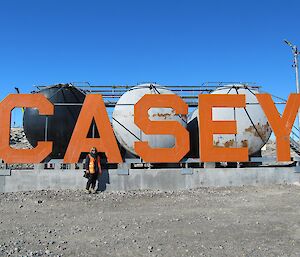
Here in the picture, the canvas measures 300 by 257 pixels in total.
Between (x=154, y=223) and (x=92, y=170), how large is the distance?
4.57 m

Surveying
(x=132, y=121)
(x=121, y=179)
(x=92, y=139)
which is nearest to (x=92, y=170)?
(x=121, y=179)

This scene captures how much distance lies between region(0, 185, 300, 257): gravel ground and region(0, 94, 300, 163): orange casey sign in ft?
4.83

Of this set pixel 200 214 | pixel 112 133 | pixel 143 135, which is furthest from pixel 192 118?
pixel 200 214

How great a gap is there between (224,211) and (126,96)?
6.48 metres

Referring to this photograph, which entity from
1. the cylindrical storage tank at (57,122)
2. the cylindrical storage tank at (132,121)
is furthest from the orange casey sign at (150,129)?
the cylindrical storage tank at (57,122)

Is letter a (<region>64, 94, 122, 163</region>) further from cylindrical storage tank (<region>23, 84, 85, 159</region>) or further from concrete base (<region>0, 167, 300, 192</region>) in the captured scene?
cylindrical storage tank (<region>23, 84, 85, 159</region>)

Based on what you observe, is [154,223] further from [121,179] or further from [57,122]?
[57,122]

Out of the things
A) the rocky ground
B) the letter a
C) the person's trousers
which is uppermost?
the letter a

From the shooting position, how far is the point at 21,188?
12547 millimetres

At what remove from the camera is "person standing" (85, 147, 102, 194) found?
1197cm

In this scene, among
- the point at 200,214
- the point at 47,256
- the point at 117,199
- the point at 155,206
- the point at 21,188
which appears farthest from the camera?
the point at 21,188

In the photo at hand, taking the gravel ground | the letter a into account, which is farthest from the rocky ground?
the letter a

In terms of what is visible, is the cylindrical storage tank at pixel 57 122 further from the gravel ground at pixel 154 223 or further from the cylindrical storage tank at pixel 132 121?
the gravel ground at pixel 154 223

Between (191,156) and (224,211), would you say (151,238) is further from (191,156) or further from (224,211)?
(191,156)
